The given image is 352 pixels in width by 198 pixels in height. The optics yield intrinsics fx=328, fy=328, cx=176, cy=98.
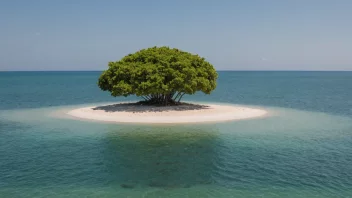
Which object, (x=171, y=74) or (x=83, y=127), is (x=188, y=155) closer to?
(x=83, y=127)

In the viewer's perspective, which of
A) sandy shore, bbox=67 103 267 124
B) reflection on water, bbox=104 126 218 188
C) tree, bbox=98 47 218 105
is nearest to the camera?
reflection on water, bbox=104 126 218 188

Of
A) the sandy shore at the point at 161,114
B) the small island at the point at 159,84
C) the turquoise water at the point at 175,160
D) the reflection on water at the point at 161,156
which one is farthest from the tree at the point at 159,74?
the reflection on water at the point at 161,156

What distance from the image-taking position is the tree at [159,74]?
50.1m

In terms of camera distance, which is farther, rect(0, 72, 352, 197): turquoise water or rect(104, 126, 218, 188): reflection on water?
rect(104, 126, 218, 188): reflection on water

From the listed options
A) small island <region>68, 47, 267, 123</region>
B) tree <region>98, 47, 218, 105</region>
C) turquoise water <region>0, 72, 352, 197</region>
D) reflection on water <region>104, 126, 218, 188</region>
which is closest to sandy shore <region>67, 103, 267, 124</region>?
small island <region>68, 47, 267, 123</region>

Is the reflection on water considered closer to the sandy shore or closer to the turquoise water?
the turquoise water

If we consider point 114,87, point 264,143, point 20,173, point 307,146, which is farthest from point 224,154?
point 114,87

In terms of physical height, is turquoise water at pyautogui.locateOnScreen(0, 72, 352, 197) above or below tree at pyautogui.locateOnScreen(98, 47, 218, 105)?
below

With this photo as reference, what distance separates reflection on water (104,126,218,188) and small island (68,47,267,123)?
826 centimetres

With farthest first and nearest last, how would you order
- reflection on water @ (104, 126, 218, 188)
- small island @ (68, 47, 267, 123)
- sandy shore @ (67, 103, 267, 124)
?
1. small island @ (68, 47, 267, 123)
2. sandy shore @ (67, 103, 267, 124)
3. reflection on water @ (104, 126, 218, 188)

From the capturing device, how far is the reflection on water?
22.0 m

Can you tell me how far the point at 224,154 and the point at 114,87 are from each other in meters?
27.6

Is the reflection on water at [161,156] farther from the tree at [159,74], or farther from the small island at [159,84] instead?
the tree at [159,74]

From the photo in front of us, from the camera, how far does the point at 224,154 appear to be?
91.9 feet
